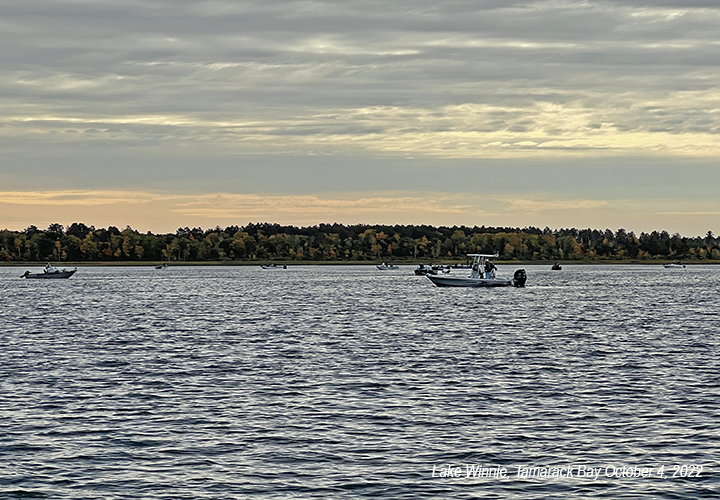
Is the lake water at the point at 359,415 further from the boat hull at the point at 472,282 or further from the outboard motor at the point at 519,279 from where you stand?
the outboard motor at the point at 519,279

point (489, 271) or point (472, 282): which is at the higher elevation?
point (489, 271)

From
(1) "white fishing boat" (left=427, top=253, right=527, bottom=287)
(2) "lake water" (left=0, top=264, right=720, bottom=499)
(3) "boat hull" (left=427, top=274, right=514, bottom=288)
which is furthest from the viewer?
(1) "white fishing boat" (left=427, top=253, right=527, bottom=287)

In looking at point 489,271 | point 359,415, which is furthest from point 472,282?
point 359,415

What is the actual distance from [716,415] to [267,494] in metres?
18.1

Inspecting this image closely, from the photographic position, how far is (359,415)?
34656 mm

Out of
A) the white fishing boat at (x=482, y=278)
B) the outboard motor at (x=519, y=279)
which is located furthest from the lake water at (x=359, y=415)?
the outboard motor at (x=519, y=279)

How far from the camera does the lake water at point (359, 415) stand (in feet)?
82.7

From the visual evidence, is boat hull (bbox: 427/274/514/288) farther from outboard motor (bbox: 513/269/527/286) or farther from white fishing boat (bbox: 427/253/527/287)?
outboard motor (bbox: 513/269/527/286)

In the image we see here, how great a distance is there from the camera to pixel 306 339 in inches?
2655

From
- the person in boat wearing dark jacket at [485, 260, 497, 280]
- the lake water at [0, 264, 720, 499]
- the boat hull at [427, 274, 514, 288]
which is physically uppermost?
the person in boat wearing dark jacket at [485, 260, 497, 280]

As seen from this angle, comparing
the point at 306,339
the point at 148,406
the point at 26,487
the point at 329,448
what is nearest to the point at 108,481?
the point at 26,487

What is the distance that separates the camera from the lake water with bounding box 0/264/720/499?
82.7 feet

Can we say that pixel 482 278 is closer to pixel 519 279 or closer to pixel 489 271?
pixel 489 271

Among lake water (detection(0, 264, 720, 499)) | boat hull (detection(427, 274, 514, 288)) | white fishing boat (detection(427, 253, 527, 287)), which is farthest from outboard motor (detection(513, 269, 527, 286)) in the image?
lake water (detection(0, 264, 720, 499))
